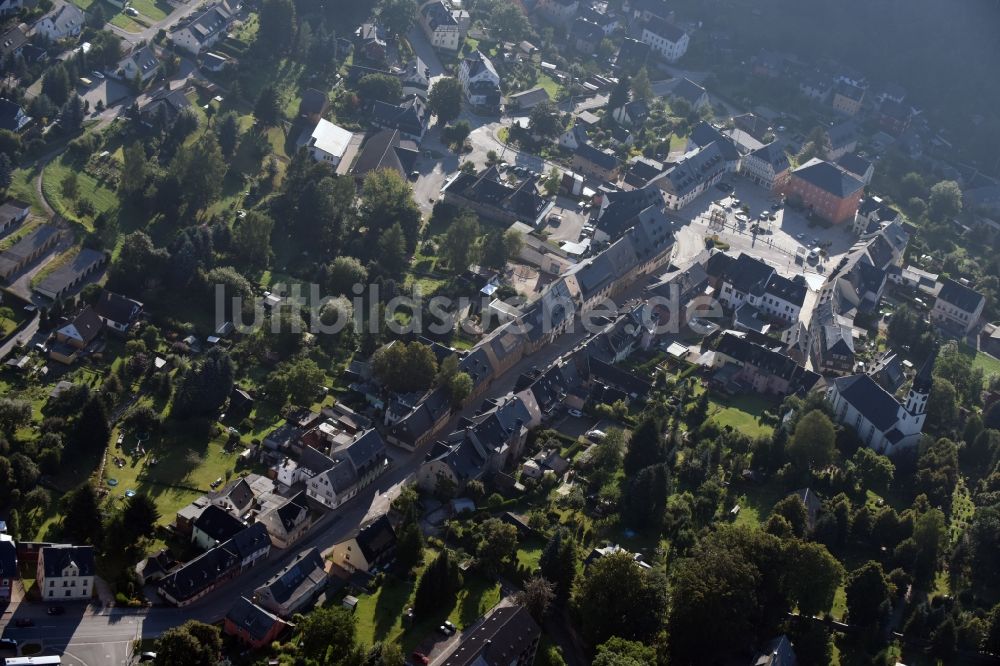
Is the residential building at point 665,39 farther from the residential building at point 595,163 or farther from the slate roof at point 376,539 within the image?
the slate roof at point 376,539

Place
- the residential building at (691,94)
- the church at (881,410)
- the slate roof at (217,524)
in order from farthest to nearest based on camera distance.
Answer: the residential building at (691,94) → the church at (881,410) → the slate roof at (217,524)

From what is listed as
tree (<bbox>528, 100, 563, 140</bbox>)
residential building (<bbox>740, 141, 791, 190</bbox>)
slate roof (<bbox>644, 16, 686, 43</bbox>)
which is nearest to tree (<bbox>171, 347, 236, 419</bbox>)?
tree (<bbox>528, 100, 563, 140</bbox>)

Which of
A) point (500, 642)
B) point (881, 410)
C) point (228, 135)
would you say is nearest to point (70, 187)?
point (228, 135)

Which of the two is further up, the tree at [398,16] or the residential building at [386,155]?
the tree at [398,16]

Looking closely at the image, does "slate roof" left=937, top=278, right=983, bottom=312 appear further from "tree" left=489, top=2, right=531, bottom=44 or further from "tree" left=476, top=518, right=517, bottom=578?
"tree" left=489, top=2, right=531, bottom=44

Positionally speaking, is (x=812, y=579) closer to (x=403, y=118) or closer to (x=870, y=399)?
(x=870, y=399)

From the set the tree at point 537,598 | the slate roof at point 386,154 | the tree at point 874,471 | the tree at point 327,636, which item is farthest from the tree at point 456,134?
the tree at point 327,636

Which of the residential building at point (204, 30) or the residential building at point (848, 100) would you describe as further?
the residential building at point (848, 100)
